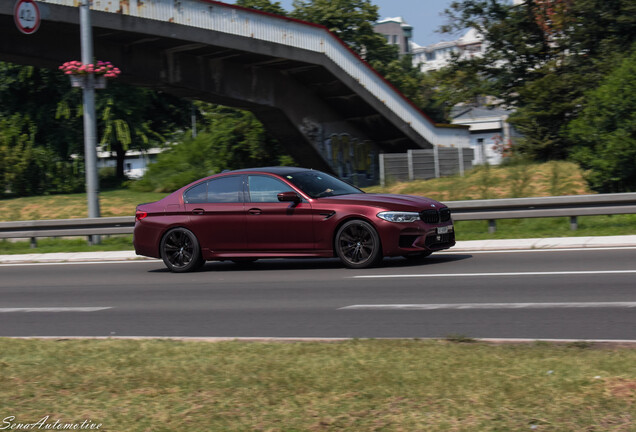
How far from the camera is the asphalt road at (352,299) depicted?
758cm

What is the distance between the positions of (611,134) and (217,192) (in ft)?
33.1

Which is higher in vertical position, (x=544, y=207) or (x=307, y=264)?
(x=544, y=207)

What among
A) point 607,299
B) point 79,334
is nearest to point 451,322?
point 607,299

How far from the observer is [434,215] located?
Answer: 40.8ft

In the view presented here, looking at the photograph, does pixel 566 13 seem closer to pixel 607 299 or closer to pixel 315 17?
pixel 315 17

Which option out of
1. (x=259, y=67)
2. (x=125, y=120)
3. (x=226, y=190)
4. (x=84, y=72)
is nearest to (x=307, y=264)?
(x=226, y=190)

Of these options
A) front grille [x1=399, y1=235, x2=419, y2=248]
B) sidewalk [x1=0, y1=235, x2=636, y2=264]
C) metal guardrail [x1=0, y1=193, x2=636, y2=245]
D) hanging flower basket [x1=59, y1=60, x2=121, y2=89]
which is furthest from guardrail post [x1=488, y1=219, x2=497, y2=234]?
hanging flower basket [x1=59, y1=60, x2=121, y2=89]

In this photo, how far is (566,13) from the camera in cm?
3372

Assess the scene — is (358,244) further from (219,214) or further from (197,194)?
(197,194)

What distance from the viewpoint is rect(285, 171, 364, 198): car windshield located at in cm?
1295

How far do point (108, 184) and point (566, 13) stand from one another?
2300 centimetres

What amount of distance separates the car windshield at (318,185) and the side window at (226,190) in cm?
80

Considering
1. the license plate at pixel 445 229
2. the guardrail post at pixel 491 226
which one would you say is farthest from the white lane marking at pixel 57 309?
the guardrail post at pixel 491 226

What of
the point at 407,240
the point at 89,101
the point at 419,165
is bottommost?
the point at 407,240
